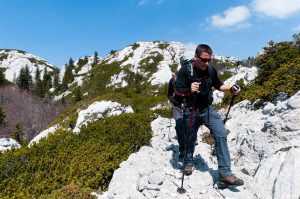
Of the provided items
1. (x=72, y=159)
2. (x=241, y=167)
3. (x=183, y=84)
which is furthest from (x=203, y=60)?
(x=72, y=159)

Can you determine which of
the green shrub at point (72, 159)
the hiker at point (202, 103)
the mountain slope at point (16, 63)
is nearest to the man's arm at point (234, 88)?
the hiker at point (202, 103)

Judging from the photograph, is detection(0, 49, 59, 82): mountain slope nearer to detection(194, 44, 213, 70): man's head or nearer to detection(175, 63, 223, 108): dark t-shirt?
detection(175, 63, 223, 108): dark t-shirt

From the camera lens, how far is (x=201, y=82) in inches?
291

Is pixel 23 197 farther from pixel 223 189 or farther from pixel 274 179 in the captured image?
pixel 274 179

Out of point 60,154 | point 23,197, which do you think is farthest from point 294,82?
point 23,197

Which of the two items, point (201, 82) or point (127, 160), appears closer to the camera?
point (201, 82)

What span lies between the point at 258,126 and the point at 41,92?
8050cm

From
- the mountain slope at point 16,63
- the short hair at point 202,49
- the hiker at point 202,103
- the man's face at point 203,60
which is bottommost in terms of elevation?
the hiker at point 202,103

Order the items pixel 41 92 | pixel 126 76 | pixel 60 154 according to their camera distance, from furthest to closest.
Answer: pixel 41 92 < pixel 126 76 < pixel 60 154

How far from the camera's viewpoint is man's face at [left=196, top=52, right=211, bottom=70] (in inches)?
280

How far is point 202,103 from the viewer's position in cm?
765

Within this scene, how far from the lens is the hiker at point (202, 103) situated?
7.12 meters

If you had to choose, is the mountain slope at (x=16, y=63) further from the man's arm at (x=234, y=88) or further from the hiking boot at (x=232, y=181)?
the hiking boot at (x=232, y=181)

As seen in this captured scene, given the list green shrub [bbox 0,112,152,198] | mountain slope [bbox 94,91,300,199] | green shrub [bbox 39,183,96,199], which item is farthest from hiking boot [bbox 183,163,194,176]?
green shrub [bbox 0,112,152,198]
